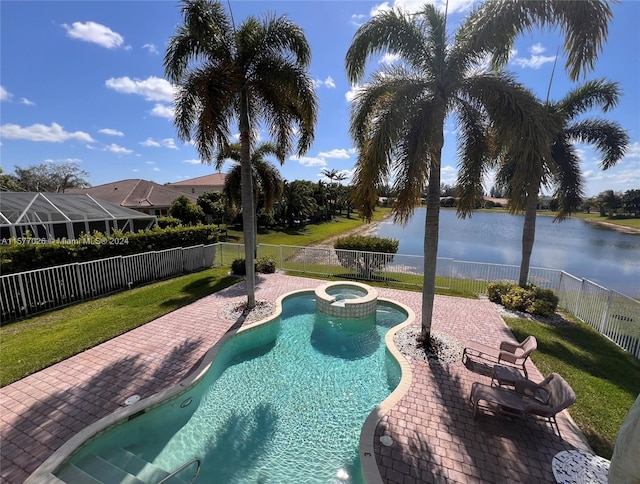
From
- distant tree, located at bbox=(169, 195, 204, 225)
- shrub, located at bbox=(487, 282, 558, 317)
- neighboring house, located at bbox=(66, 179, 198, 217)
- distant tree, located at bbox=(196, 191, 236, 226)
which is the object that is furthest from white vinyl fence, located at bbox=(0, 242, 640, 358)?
neighboring house, located at bbox=(66, 179, 198, 217)

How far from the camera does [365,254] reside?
41.9ft

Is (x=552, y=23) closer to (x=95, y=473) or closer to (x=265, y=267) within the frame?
(x=95, y=473)

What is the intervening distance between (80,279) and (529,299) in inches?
585

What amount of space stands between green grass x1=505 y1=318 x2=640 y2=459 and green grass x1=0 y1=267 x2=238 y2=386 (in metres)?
9.88

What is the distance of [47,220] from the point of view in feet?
45.4

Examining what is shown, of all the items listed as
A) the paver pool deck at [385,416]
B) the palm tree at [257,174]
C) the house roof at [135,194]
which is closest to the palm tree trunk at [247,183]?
the paver pool deck at [385,416]

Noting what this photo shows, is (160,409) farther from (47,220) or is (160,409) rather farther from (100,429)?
(47,220)

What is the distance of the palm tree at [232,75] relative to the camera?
6996 mm

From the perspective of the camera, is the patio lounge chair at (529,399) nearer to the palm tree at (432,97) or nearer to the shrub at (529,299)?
the palm tree at (432,97)

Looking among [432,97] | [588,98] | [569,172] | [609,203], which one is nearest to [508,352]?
[432,97]

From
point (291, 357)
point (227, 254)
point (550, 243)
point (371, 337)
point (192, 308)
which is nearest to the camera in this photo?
point (291, 357)

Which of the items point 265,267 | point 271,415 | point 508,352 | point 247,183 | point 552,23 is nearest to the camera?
point 271,415

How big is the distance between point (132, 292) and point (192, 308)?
311cm

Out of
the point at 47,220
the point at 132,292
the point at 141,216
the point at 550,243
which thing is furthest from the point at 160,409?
the point at 550,243
